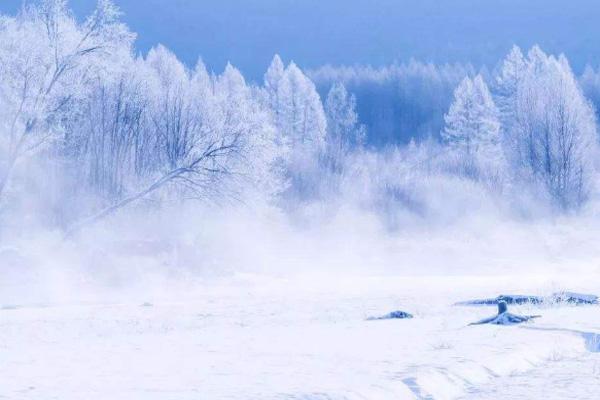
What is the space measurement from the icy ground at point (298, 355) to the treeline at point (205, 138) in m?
9.56

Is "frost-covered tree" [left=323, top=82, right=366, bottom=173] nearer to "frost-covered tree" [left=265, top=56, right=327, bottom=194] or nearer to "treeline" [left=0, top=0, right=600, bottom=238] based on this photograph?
"treeline" [left=0, top=0, right=600, bottom=238]

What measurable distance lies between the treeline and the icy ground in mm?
9557

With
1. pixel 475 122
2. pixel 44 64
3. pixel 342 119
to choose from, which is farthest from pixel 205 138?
pixel 342 119

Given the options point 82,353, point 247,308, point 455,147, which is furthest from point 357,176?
point 82,353

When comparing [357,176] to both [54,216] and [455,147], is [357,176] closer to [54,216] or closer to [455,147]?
[455,147]

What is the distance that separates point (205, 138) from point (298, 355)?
18.9 metres

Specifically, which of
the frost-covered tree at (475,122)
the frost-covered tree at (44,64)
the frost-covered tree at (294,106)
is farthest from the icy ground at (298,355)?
the frost-covered tree at (294,106)

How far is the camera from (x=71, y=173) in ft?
116

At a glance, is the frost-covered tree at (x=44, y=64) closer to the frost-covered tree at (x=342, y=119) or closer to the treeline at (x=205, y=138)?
the treeline at (x=205, y=138)

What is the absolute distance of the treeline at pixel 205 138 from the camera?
2506cm

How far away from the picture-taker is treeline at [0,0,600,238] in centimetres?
2506

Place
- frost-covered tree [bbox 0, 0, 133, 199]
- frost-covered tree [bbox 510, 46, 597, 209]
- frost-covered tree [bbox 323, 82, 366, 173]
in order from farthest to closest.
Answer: frost-covered tree [bbox 323, 82, 366, 173] < frost-covered tree [bbox 510, 46, 597, 209] < frost-covered tree [bbox 0, 0, 133, 199]

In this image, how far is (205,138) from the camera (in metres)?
27.1

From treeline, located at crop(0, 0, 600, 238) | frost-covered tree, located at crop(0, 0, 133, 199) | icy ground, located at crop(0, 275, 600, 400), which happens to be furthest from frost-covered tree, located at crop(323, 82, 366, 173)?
icy ground, located at crop(0, 275, 600, 400)
